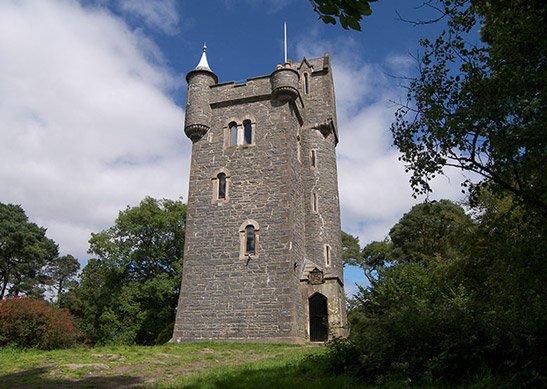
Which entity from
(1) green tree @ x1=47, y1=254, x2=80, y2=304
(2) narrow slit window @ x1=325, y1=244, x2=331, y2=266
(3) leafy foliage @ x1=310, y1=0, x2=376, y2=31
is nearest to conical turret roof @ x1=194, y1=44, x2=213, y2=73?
(2) narrow slit window @ x1=325, y1=244, x2=331, y2=266

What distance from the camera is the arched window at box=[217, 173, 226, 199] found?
2005 centimetres

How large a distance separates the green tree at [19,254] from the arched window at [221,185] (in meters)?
27.5

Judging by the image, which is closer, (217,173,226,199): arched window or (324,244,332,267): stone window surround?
(217,173,226,199): arched window

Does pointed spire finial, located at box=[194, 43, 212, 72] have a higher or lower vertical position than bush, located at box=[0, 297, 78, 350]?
higher

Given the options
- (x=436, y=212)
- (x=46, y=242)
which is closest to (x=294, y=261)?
(x=436, y=212)

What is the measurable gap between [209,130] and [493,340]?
655 inches

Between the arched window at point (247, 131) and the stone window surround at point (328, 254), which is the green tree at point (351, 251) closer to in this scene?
the stone window surround at point (328, 254)

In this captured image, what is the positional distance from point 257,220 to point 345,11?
51.7ft

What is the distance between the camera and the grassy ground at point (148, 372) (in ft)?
24.1

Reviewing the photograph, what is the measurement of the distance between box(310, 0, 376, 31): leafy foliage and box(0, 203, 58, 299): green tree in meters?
42.2

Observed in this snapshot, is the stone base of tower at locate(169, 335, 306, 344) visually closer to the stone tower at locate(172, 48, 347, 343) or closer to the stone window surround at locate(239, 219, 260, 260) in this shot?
the stone tower at locate(172, 48, 347, 343)

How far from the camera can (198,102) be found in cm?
2147

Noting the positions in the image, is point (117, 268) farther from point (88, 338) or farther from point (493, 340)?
point (493, 340)

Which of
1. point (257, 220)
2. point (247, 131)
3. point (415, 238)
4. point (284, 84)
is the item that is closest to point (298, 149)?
point (247, 131)
